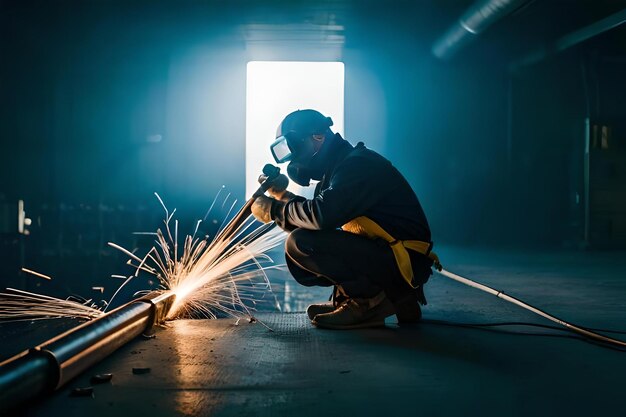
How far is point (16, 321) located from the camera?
10.0 feet

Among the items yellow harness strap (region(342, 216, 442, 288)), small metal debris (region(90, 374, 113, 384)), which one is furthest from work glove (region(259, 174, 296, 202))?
small metal debris (region(90, 374, 113, 384))

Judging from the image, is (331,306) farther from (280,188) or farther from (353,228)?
(280,188)

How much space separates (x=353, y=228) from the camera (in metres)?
2.73

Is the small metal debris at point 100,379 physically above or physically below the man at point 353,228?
below

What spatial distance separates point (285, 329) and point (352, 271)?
39 cm

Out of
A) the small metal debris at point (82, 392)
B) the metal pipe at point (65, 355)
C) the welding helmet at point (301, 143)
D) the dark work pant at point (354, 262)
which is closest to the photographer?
the metal pipe at point (65, 355)

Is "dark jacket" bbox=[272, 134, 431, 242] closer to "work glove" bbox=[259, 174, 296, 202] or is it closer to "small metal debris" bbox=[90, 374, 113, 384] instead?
"work glove" bbox=[259, 174, 296, 202]

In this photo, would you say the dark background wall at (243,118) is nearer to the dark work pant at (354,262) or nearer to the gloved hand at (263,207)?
the gloved hand at (263,207)

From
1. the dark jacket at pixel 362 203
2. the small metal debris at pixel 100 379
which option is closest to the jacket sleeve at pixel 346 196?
the dark jacket at pixel 362 203

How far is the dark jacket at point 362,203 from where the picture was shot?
2.51 metres

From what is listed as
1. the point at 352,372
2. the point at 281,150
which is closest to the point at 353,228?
the point at 281,150

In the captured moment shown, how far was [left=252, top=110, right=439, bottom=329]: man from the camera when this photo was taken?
8.34ft

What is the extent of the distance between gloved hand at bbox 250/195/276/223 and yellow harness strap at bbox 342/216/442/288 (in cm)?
38

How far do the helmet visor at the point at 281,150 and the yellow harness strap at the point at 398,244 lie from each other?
0.44 m
